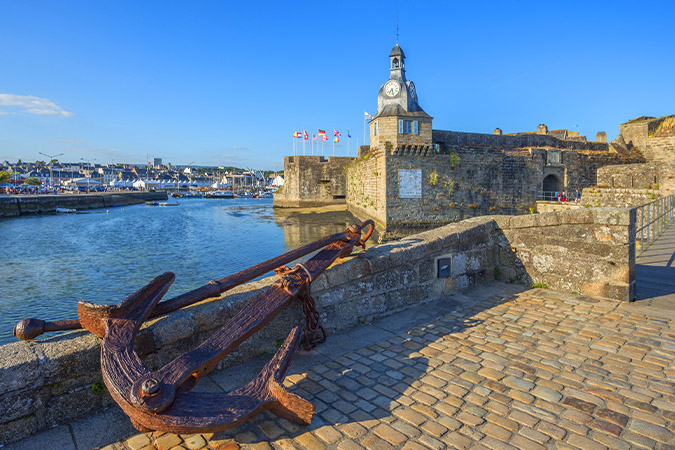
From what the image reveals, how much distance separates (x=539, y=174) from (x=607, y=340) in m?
25.3

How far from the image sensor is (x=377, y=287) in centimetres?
414

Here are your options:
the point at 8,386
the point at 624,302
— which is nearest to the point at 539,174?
the point at 624,302

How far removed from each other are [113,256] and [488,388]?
64.0 feet

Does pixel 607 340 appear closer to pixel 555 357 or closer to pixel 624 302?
pixel 555 357

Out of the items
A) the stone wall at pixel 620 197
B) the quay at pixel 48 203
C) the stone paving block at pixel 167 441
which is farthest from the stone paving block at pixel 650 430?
the quay at pixel 48 203

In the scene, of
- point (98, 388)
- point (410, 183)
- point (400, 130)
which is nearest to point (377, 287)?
point (98, 388)

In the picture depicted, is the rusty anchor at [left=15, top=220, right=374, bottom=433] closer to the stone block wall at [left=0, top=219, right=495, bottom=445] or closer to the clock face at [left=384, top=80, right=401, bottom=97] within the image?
the stone block wall at [left=0, top=219, right=495, bottom=445]

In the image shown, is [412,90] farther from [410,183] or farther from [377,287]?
[377,287]

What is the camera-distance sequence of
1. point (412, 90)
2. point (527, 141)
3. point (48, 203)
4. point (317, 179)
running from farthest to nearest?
point (48, 203)
point (317, 179)
point (527, 141)
point (412, 90)

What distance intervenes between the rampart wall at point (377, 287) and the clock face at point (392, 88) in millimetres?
21912

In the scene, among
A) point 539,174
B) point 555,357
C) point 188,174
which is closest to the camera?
point 555,357

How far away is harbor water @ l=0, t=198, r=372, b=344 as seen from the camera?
1159 centimetres

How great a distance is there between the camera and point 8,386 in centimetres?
211

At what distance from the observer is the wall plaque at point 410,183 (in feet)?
74.7
